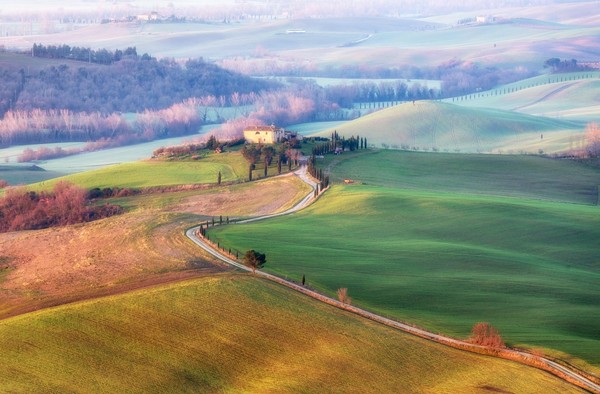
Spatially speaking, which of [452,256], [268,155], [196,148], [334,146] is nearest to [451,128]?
[334,146]

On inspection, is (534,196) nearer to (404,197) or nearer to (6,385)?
(404,197)

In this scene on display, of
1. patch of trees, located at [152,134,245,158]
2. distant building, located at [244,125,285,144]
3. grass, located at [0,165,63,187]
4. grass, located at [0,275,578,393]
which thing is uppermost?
distant building, located at [244,125,285,144]

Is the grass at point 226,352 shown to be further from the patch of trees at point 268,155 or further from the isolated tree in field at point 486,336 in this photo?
the patch of trees at point 268,155

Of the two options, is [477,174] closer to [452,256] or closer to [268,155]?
[268,155]

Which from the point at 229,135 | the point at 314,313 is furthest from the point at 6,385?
the point at 229,135

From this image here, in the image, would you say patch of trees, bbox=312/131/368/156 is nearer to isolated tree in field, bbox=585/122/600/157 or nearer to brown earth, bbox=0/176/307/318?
isolated tree in field, bbox=585/122/600/157

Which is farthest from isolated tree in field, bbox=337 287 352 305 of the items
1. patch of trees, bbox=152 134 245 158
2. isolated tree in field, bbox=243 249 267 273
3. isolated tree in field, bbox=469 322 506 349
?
patch of trees, bbox=152 134 245 158

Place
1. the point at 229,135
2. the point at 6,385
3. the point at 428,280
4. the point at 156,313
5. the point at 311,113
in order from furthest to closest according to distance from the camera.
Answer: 1. the point at 311,113
2. the point at 229,135
3. the point at 428,280
4. the point at 156,313
5. the point at 6,385
